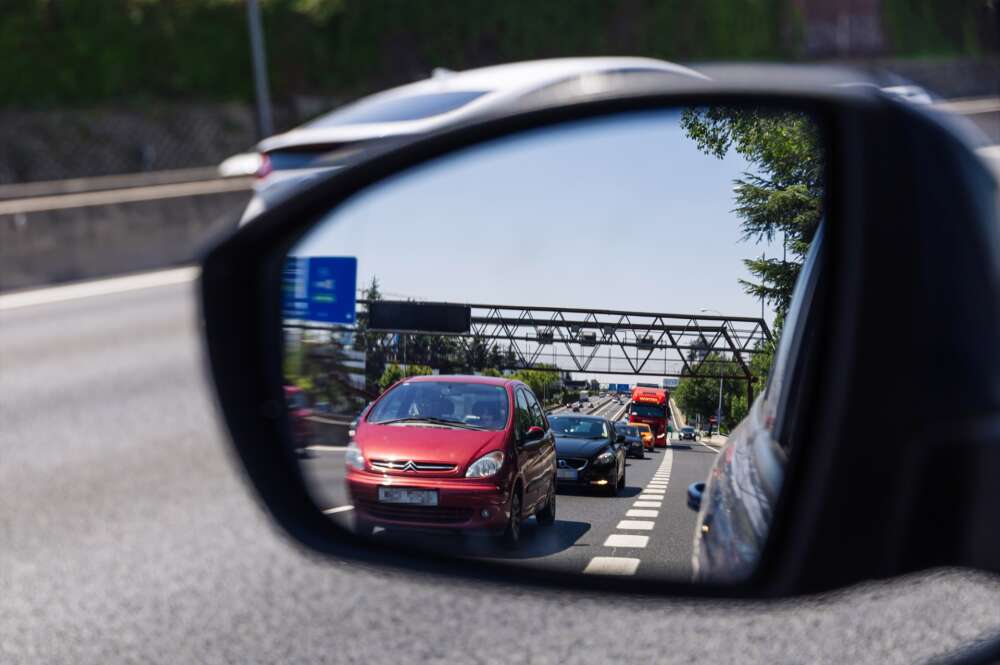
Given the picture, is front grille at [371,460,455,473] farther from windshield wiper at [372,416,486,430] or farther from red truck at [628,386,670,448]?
red truck at [628,386,670,448]

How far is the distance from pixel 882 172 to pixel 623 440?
14.9 inches

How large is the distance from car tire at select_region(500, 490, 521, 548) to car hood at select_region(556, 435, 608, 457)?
0.22ft

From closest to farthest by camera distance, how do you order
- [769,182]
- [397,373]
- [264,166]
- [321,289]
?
[769,182] < [397,373] < [321,289] < [264,166]

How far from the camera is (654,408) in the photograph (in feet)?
3.89

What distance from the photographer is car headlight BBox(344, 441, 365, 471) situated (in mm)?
1278

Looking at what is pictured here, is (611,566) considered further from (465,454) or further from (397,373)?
(397,373)

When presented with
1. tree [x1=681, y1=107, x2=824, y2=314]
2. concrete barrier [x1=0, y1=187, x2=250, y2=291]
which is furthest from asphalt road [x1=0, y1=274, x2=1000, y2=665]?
concrete barrier [x1=0, y1=187, x2=250, y2=291]

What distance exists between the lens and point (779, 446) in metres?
1.17

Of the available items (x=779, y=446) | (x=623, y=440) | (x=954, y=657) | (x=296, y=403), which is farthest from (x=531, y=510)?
(x=954, y=657)

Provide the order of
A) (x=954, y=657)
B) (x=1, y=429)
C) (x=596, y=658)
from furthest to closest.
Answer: (x=1, y=429) → (x=596, y=658) → (x=954, y=657)

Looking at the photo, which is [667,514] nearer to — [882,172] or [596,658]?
[882,172]

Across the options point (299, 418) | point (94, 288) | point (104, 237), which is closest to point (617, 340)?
point (299, 418)

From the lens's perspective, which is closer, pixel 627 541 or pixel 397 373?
pixel 627 541

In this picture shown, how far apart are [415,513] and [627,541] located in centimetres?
24
